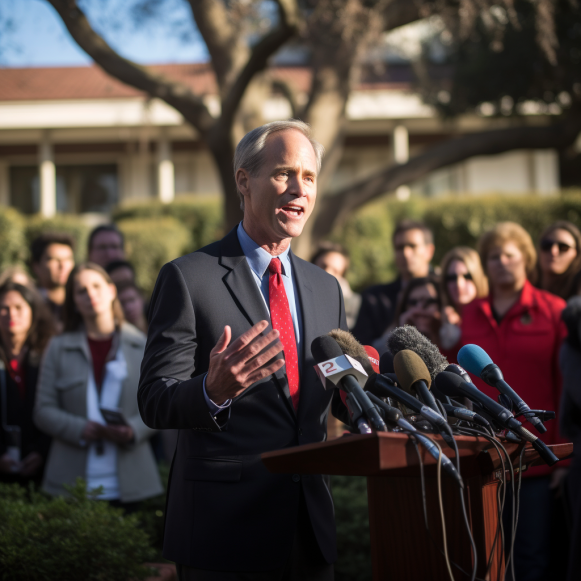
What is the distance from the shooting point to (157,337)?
2443 mm

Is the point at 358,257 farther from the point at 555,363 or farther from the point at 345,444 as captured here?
the point at 345,444

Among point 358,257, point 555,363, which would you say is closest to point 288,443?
point 555,363

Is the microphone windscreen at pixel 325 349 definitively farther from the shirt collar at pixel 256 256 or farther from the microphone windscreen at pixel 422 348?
the shirt collar at pixel 256 256

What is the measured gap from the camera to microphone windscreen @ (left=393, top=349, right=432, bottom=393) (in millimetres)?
2088

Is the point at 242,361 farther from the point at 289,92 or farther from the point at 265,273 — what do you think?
the point at 289,92

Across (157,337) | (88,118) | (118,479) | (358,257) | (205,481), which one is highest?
(88,118)

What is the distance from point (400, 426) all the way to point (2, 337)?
15.1 feet

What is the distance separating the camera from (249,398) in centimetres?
250

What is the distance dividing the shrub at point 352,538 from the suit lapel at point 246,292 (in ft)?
8.76

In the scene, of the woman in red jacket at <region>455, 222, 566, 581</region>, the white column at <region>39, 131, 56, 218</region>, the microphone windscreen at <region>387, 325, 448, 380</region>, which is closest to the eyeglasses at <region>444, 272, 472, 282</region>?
the woman in red jacket at <region>455, 222, 566, 581</region>

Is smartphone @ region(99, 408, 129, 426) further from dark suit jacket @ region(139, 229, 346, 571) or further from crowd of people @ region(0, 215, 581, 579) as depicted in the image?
dark suit jacket @ region(139, 229, 346, 571)

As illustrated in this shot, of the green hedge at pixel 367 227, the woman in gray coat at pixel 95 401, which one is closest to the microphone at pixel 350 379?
the woman in gray coat at pixel 95 401

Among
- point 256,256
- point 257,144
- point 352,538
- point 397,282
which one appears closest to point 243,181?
point 257,144

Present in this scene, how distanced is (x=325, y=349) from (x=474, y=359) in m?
0.54
